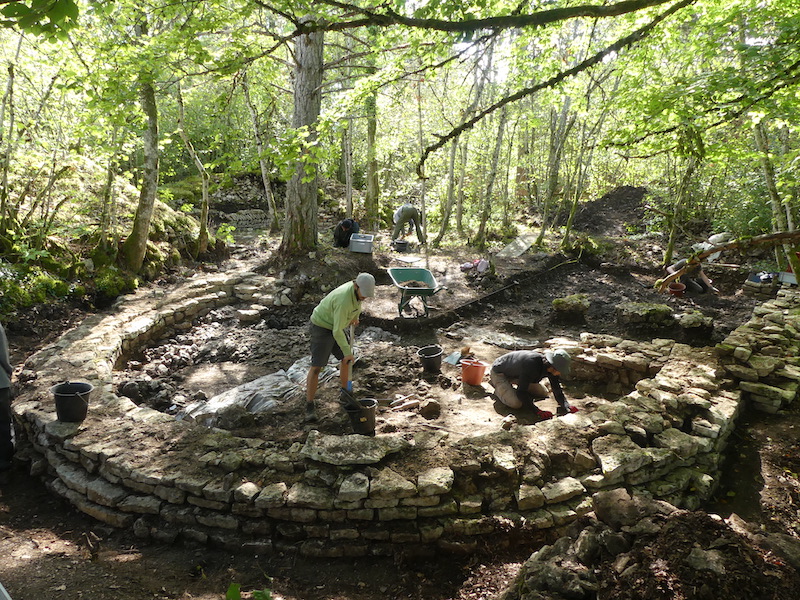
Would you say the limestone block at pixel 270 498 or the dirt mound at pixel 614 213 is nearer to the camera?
the limestone block at pixel 270 498

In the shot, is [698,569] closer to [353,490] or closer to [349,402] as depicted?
[353,490]

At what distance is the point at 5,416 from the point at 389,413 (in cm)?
345

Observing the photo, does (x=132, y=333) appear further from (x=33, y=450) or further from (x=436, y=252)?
(x=436, y=252)

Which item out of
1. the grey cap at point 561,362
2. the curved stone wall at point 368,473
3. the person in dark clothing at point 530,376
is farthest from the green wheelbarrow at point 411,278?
the curved stone wall at point 368,473

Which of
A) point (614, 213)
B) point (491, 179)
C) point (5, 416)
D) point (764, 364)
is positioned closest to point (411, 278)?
point (491, 179)

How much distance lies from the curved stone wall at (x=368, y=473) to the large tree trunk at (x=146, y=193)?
398 cm

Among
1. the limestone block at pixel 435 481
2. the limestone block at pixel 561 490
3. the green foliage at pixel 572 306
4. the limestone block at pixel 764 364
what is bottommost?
the limestone block at pixel 561 490

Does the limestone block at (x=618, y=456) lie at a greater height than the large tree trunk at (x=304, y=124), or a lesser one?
lesser

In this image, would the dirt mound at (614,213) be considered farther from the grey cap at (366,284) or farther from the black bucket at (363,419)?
the black bucket at (363,419)

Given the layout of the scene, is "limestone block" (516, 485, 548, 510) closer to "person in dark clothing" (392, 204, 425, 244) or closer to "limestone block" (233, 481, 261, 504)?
"limestone block" (233, 481, 261, 504)

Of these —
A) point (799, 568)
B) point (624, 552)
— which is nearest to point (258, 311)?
point (624, 552)

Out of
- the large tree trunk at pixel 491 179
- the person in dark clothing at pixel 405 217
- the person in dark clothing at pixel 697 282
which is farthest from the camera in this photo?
the person in dark clothing at pixel 405 217

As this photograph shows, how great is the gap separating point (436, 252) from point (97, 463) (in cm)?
920

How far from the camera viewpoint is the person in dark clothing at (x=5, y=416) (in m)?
3.74
